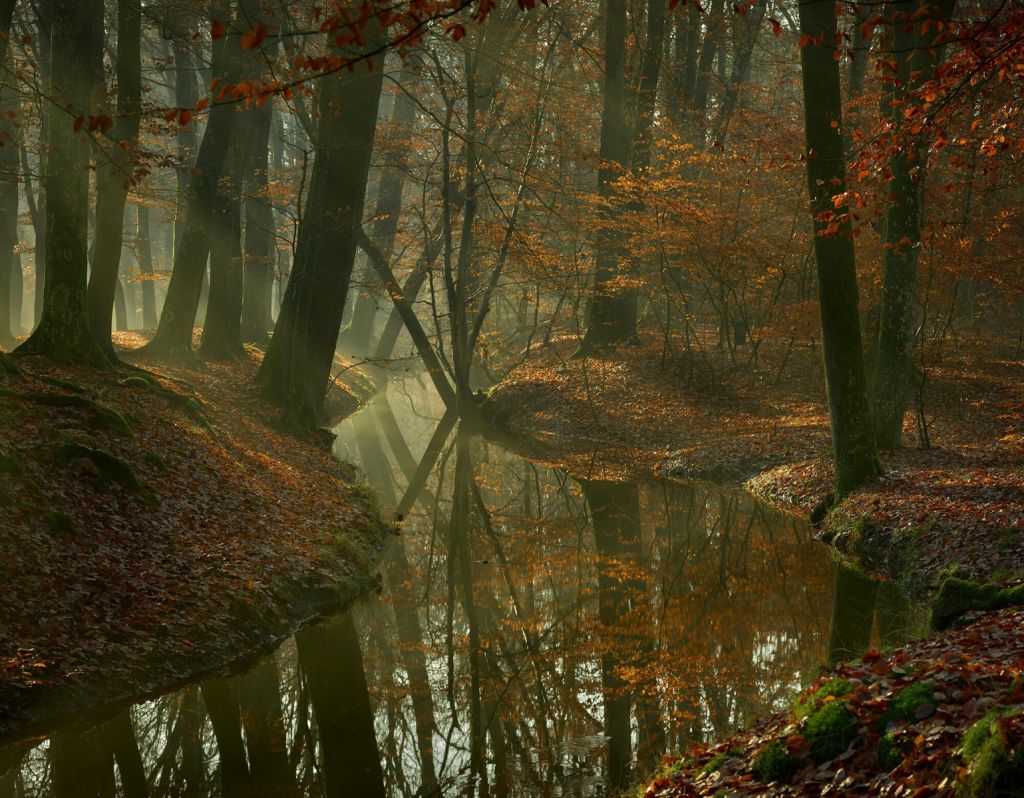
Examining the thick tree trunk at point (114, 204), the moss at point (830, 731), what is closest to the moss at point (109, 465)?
the thick tree trunk at point (114, 204)

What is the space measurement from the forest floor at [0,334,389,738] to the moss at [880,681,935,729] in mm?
5805

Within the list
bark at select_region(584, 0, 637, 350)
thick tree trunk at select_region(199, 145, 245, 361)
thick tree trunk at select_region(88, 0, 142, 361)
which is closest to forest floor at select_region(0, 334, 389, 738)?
thick tree trunk at select_region(88, 0, 142, 361)

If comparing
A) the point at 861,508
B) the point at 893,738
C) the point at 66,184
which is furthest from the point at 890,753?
the point at 66,184

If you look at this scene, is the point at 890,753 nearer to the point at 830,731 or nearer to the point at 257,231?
the point at 830,731

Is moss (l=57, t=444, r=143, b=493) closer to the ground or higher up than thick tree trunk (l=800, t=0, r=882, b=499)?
closer to the ground

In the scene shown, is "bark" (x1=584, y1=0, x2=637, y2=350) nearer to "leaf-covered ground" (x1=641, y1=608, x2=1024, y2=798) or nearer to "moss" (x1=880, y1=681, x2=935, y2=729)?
"leaf-covered ground" (x1=641, y1=608, x2=1024, y2=798)

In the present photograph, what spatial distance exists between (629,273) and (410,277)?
7.41m

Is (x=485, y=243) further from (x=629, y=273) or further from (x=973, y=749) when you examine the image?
(x=973, y=749)

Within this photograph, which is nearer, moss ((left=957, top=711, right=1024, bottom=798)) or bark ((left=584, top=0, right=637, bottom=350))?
moss ((left=957, top=711, right=1024, bottom=798))

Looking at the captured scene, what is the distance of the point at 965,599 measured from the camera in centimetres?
866

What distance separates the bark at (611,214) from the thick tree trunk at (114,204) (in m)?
11.7

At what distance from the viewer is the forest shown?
689cm

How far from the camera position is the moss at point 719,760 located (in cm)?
575

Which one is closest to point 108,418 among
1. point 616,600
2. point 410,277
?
point 616,600
